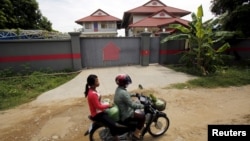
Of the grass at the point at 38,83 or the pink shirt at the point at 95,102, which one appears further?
the grass at the point at 38,83

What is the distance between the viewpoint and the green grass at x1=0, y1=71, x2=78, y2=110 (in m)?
6.96

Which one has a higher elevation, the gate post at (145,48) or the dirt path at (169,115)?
the gate post at (145,48)

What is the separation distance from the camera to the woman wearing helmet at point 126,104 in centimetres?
327

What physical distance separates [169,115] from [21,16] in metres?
27.4

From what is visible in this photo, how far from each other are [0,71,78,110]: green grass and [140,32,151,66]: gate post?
4561 millimetres

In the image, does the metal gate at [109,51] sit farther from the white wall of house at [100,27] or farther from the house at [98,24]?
the white wall of house at [100,27]

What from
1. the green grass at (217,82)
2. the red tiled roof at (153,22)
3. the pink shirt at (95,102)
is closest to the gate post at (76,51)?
the green grass at (217,82)

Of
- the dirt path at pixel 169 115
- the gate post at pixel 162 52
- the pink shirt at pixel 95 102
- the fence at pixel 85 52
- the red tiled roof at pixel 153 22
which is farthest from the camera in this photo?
the red tiled roof at pixel 153 22

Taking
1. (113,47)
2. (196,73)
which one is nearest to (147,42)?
(113,47)

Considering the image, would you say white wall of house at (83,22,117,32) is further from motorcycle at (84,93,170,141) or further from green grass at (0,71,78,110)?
motorcycle at (84,93,170,141)

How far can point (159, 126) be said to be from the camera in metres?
3.96

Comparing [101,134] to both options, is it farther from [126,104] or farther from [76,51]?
[76,51]

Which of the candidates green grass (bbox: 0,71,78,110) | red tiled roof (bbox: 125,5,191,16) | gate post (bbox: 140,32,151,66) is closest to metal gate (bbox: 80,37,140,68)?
gate post (bbox: 140,32,151,66)

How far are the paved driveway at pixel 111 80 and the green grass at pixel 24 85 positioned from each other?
1.68 feet
